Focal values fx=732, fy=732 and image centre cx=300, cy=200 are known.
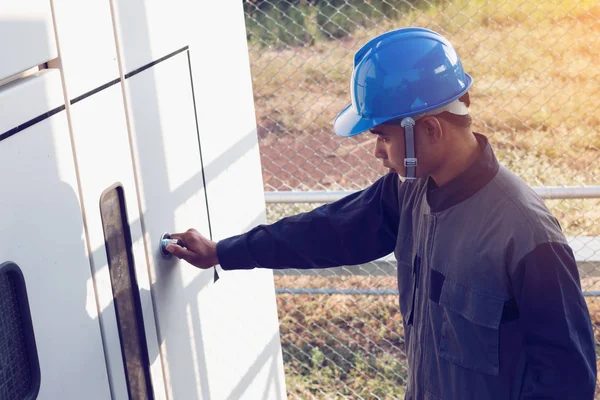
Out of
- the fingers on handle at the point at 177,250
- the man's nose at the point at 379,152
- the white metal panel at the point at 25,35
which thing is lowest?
the fingers on handle at the point at 177,250

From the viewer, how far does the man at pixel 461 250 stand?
187 cm

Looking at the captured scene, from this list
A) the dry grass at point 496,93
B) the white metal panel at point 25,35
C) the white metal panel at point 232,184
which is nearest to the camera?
the white metal panel at point 25,35

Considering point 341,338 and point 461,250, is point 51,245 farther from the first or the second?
point 341,338

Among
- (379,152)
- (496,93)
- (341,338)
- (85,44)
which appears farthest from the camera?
(496,93)

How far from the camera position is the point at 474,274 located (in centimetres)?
197

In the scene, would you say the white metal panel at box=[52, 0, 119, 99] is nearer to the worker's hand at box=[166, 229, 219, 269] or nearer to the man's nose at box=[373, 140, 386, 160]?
the worker's hand at box=[166, 229, 219, 269]

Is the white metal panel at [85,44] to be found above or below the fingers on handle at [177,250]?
above

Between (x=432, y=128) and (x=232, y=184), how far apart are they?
2.74ft

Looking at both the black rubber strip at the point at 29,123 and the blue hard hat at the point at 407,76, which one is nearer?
the black rubber strip at the point at 29,123

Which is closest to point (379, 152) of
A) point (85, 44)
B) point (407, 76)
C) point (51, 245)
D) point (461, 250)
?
point (407, 76)

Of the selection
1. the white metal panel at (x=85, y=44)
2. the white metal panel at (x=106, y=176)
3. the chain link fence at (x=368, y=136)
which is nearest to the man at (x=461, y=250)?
the white metal panel at (x=106, y=176)

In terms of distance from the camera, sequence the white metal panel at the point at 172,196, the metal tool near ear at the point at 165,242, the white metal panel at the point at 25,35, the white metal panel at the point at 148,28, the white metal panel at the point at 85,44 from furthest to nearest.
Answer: the metal tool near ear at the point at 165,242, the white metal panel at the point at 172,196, the white metal panel at the point at 148,28, the white metal panel at the point at 85,44, the white metal panel at the point at 25,35

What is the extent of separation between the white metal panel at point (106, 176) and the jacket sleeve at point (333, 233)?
56 cm

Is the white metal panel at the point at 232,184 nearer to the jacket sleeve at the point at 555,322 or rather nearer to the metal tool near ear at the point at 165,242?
the metal tool near ear at the point at 165,242
